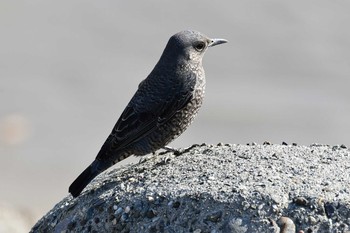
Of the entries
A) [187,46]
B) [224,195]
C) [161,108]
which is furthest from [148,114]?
[224,195]

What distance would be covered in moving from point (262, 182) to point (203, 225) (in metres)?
0.56

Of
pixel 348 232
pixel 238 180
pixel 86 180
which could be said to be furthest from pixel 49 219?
pixel 348 232

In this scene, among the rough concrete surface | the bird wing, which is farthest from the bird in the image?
the rough concrete surface

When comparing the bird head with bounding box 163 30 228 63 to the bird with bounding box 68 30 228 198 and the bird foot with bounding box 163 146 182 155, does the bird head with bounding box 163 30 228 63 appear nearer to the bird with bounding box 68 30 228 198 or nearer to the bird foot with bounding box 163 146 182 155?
the bird with bounding box 68 30 228 198

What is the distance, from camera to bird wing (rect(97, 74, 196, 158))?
27.6 feet

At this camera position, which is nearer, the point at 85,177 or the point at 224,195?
the point at 224,195

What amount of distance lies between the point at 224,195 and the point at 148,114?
7.20 feet

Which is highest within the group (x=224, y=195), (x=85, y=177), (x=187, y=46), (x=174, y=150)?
(x=187, y=46)

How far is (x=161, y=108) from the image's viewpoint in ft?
Result: 28.2

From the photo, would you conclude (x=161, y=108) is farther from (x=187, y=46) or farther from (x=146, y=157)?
(x=187, y=46)

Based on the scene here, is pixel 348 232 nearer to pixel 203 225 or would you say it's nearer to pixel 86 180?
pixel 203 225

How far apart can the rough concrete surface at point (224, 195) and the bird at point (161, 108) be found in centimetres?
66

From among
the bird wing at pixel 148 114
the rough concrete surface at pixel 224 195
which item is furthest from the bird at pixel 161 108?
the rough concrete surface at pixel 224 195

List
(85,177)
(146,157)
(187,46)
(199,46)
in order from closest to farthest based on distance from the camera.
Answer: (85,177) < (146,157) < (187,46) < (199,46)
